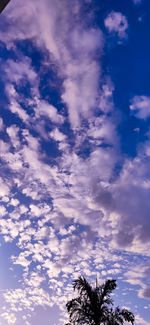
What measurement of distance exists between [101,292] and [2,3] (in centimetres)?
2105

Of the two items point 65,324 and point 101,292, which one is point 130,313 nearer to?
point 101,292

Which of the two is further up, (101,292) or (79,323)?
(101,292)

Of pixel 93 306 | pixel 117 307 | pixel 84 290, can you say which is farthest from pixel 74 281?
pixel 117 307

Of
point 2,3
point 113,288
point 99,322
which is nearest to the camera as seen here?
point 2,3

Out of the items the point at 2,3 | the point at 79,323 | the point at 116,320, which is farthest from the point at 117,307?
the point at 2,3

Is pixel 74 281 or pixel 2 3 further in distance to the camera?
pixel 74 281

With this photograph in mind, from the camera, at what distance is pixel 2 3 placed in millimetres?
5867

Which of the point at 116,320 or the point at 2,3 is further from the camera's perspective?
the point at 116,320

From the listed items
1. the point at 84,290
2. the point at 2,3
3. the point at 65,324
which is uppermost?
the point at 2,3

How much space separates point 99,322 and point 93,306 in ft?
3.90

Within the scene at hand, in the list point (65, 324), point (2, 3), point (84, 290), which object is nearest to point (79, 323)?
point (65, 324)

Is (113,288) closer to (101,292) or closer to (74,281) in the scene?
(101,292)

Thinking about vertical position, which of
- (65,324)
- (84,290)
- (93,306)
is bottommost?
(65,324)

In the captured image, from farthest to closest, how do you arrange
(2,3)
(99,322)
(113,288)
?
1. (113,288)
2. (99,322)
3. (2,3)
